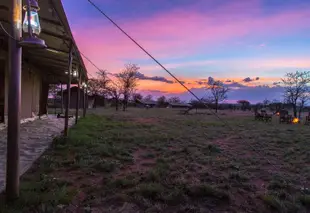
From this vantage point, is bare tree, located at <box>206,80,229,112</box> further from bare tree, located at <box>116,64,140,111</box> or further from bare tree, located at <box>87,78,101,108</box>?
bare tree, located at <box>87,78,101,108</box>

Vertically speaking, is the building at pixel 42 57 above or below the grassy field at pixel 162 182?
above

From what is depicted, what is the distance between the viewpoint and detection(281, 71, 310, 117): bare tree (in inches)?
848

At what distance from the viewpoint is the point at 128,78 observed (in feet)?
108

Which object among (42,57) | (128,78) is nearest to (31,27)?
(42,57)

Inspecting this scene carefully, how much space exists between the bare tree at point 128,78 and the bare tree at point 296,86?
19.2 metres

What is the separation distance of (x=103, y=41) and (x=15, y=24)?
976 centimetres

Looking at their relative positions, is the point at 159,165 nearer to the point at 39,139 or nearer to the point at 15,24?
the point at 15,24

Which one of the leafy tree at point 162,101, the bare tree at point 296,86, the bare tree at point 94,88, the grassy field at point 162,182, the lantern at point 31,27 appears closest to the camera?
the lantern at point 31,27

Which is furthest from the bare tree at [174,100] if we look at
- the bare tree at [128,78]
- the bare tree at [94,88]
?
the bare tree at [128,78]

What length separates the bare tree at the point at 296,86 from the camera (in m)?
21.5

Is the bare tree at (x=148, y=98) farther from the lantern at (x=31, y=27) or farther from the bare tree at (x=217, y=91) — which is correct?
the lantern at (x=31, y=27)

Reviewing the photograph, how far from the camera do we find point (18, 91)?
2053 millimetres

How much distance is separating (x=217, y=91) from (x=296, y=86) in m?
14.6

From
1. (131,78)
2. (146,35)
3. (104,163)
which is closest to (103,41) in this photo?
(146,35)
